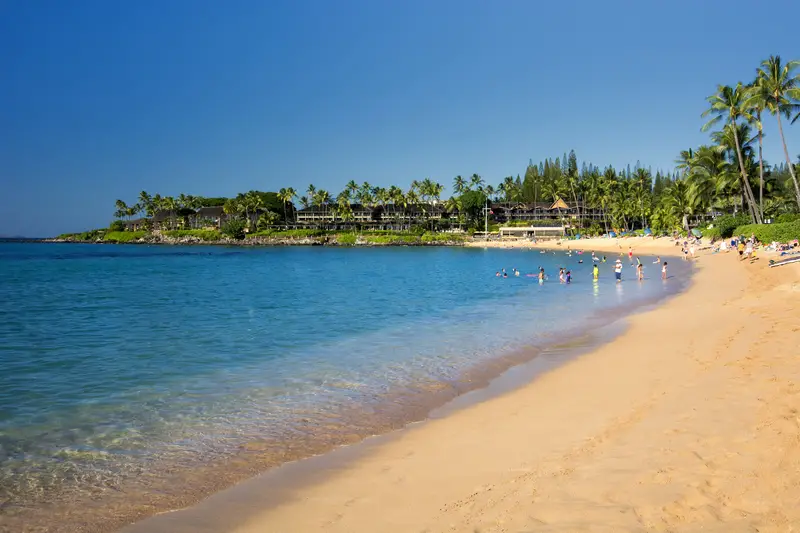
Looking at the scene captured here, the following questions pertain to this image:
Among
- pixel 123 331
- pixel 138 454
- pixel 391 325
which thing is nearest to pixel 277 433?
pixel 138 454

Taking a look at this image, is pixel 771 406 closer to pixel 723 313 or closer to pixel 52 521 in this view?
pixel 52 521

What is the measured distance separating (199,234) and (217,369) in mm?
163878

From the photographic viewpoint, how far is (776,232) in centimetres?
4500

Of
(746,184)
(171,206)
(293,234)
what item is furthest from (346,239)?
(746,184)

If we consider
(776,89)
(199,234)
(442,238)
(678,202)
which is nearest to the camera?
(776,89)

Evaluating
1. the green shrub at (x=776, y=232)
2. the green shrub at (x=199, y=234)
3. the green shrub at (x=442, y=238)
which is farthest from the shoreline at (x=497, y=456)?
the green shrub at (x=199, y=234)

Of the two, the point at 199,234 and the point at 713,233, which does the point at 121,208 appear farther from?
the point at 713,233

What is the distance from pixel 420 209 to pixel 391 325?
138354 millimetres

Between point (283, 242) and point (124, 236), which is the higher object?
point (124, 236)

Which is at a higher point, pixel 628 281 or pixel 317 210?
pixel 317 210

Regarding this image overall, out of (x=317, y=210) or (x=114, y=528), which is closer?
(x=114, y=528)

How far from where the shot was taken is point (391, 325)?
20656 mm

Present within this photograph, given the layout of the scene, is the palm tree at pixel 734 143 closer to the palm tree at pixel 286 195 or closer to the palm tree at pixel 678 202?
the palm tree at pixel 678 202

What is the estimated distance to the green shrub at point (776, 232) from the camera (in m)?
42.4
